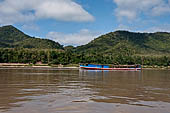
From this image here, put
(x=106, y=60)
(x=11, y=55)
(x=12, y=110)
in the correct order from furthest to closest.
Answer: (x=106, y=60), (x=11, y=55), (x=12, y=110)

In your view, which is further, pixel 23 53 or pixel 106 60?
pixel 106 60

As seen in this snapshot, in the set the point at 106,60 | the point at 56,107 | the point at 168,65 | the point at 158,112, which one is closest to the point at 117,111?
the point at 158,112

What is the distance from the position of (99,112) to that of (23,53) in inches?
4277

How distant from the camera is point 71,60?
116 meters

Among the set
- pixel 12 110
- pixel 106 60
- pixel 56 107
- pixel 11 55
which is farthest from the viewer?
pixel 106 60

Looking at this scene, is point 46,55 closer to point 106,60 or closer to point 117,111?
point 106,60

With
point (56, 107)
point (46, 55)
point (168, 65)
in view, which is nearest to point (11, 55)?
point (46, 55)

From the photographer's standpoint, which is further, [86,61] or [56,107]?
[86,61]

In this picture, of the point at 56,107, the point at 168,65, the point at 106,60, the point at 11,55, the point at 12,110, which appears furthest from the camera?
the point at 168,65

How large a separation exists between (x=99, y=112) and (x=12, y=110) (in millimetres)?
3982

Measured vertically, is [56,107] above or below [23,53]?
below

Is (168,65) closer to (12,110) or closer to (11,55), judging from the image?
(11,55)

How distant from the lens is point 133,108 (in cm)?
1081

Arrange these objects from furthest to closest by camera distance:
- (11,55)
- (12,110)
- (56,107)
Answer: (11,55) → (56,107) → (12,110)
